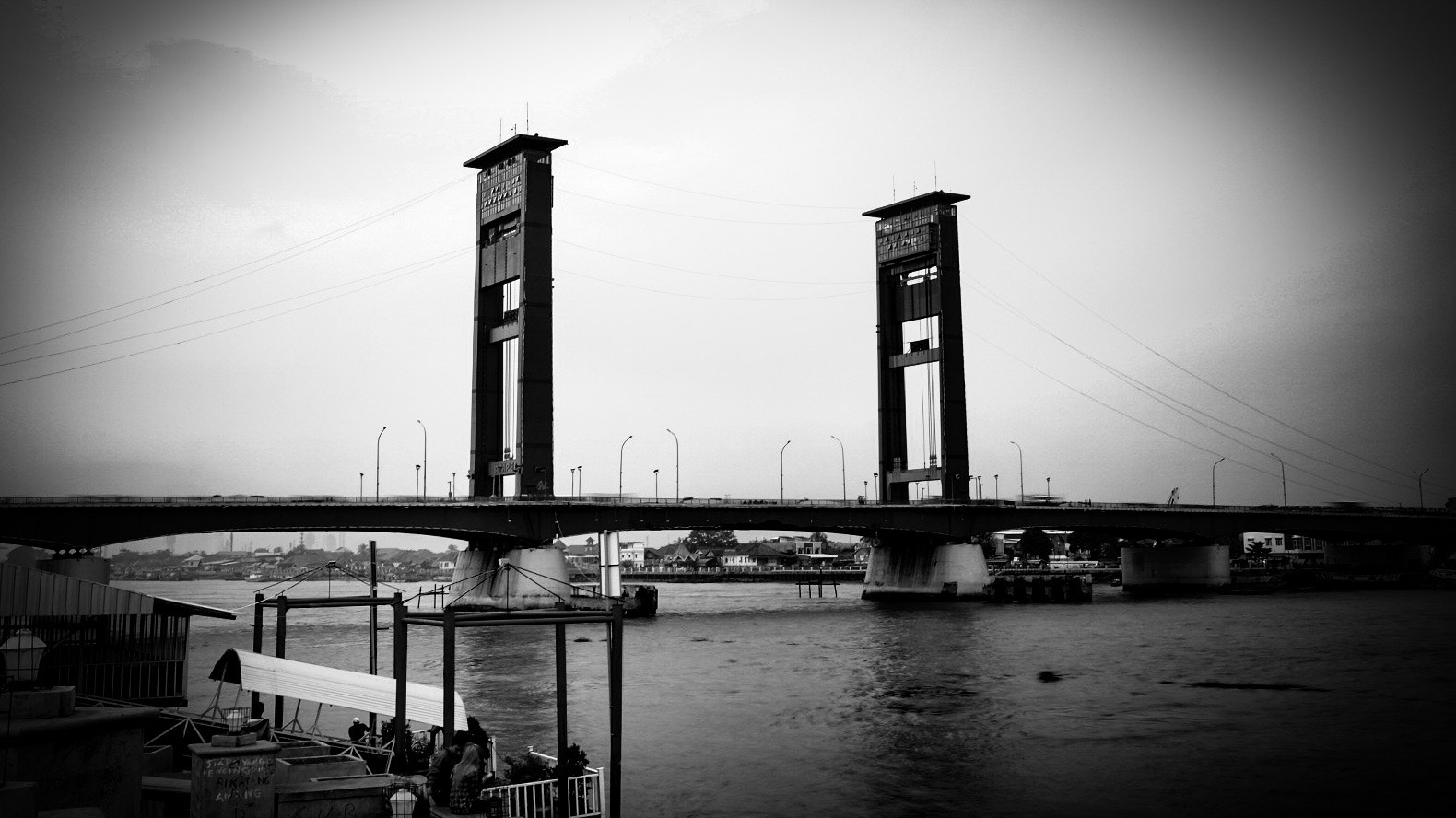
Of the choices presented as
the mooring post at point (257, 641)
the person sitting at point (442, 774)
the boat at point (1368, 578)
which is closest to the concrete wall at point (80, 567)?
the mooring post at point (257, 641)

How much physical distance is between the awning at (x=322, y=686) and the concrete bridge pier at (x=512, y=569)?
56.3 metres

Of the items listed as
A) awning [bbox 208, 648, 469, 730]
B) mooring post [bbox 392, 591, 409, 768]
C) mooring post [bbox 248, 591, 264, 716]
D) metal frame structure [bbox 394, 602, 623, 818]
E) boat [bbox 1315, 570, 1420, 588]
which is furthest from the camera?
boat [bbox 1315, 570, 1420, 588]

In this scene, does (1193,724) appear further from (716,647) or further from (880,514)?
(880,514)

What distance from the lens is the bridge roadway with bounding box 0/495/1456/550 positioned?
2943 inches

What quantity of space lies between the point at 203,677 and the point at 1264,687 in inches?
1703

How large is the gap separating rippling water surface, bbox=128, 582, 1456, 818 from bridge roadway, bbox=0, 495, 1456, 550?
26.6 feet

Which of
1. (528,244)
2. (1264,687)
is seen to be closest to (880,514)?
(528,244)

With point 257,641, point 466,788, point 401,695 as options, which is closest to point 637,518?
point 257,641

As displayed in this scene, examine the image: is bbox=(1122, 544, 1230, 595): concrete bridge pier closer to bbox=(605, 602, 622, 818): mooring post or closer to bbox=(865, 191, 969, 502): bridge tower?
bbox=(865, 191, 969, 502): bridge tower

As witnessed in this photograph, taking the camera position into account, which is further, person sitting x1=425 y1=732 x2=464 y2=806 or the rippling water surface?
the rippling water surface

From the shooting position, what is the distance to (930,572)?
115 m

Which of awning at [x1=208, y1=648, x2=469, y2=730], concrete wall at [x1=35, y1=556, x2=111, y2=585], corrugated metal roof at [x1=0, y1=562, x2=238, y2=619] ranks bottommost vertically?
awning at [x1=208, y1=648, x2=469, y2=730]

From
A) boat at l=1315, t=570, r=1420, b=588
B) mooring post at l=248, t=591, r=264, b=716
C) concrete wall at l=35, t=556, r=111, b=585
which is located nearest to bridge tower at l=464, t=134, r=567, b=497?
concrete wall at l=35, t=556, r=111, b=585

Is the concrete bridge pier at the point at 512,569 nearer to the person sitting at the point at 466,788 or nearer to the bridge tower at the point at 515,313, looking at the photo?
the bridge tower at the point at 515,313
